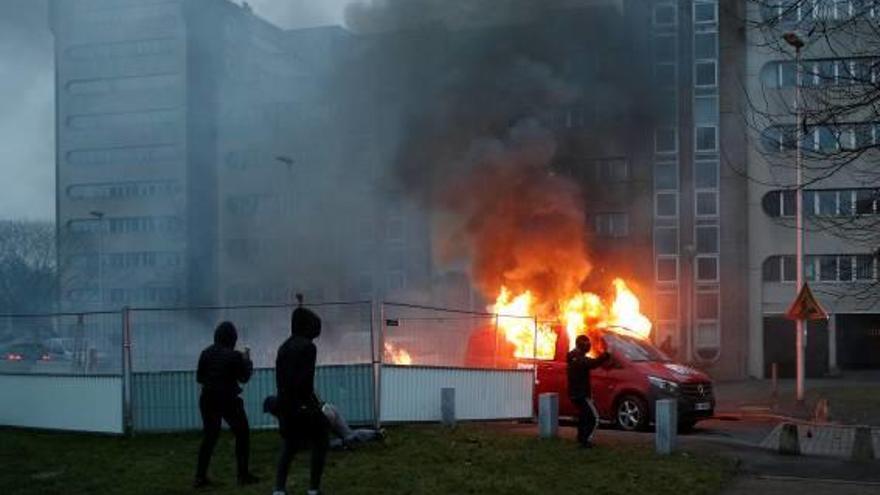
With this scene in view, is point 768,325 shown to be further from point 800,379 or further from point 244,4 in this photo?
point 244,4

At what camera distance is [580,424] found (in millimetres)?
9562

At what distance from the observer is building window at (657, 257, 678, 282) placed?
29.4 metres

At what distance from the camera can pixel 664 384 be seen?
40.1 feet

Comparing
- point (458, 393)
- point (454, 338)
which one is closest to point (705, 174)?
point (454, 338)

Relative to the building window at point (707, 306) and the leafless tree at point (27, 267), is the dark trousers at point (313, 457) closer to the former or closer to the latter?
the leafless tree at point (27, 267)

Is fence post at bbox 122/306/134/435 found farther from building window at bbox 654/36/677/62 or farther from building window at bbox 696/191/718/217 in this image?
building window at bbox 696/191/718/217

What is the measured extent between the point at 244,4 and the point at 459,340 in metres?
7.08

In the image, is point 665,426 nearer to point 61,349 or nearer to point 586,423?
point 586,423

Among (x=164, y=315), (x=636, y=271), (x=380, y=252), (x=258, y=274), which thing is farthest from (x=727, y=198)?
(x=164, y=315)

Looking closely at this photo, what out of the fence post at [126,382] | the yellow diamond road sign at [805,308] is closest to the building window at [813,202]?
the yellow diamond road sign at [805,308]

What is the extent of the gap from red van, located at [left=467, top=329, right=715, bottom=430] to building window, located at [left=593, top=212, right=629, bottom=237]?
1641 cm

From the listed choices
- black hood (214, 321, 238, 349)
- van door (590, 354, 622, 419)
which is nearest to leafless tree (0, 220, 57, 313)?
van door (590, 354, 622, 419)

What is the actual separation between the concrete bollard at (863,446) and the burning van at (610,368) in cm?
276

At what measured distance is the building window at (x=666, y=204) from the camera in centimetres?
2938
